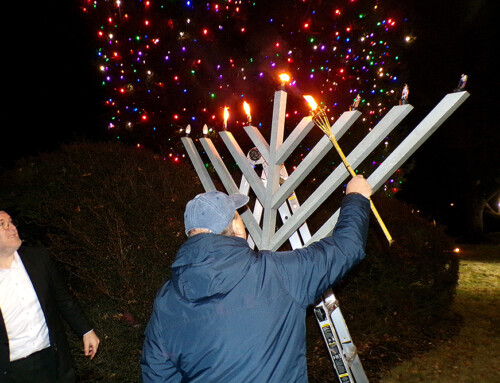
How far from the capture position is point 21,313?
2582 millimetres

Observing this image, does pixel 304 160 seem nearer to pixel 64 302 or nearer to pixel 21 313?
pixel 64 302

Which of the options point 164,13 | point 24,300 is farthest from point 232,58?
point 24,300

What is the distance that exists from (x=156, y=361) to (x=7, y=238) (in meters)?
1.60

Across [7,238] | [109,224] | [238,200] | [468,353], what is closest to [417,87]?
[468,353]

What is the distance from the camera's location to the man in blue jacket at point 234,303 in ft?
5.14

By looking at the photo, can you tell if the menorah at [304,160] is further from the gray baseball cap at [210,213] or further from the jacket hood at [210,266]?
the jacket hood at [210,266]

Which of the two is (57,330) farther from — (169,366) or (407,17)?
(407,17)

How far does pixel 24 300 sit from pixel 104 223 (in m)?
0.93

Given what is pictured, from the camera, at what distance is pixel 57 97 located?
1088 centimetres

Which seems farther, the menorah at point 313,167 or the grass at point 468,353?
the grass at point 468,353

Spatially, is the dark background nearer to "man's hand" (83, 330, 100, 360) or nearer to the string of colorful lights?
the string of colorful lights

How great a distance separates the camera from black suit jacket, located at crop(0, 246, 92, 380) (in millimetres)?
2668

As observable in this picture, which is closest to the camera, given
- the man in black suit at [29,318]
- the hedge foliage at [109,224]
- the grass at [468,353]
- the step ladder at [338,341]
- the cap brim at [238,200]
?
the cap brim at [238,200]

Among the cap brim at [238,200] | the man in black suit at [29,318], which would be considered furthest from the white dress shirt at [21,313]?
the cap brim at [238,200]
